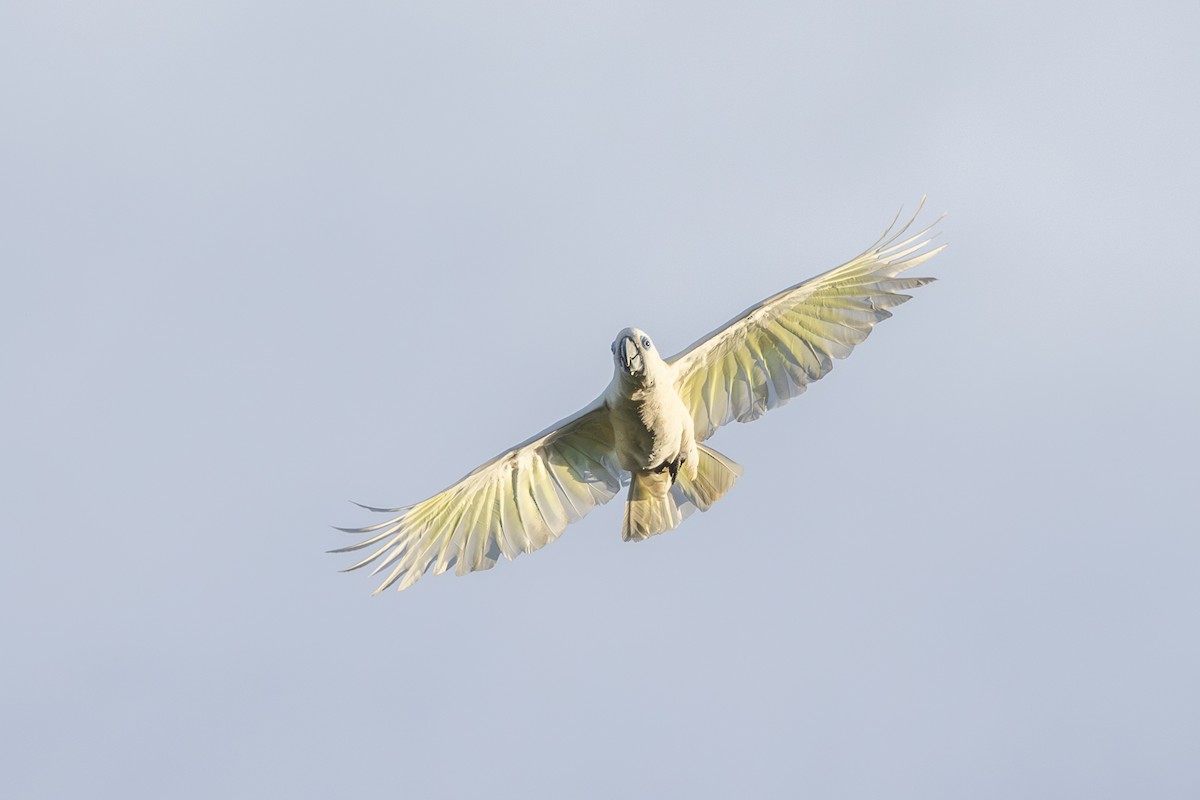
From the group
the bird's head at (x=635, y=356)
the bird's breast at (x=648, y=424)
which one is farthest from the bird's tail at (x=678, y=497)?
the bird's head at (x=635, y=356)

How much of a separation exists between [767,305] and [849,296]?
874 mm

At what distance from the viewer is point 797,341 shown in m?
14.9

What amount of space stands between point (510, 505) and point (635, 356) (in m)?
1.98

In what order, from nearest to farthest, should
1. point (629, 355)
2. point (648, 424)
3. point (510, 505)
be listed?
point (629, 355) → point (648, 424) → point (510, 505)

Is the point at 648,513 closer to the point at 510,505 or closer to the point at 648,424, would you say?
the point at 510,505

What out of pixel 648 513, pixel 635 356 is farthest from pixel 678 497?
pixel 635 356

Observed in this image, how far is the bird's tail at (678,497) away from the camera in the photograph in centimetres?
1478

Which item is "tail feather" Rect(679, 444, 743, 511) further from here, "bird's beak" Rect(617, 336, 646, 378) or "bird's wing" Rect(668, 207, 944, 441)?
"bird's beak" Rect(617, 336, 646, 378)

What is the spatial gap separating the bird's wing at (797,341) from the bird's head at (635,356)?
0.95m

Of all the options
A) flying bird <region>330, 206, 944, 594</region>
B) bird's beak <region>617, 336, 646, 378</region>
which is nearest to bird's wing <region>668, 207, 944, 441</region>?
flying bird <region>330, 206, 944, 594</region>

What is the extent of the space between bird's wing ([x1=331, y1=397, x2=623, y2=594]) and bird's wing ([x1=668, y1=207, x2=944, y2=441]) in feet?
2.77

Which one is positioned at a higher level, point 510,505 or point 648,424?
point 510,505

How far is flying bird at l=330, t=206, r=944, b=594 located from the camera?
1421 cm

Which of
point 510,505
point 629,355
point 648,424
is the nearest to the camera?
point 629,355
